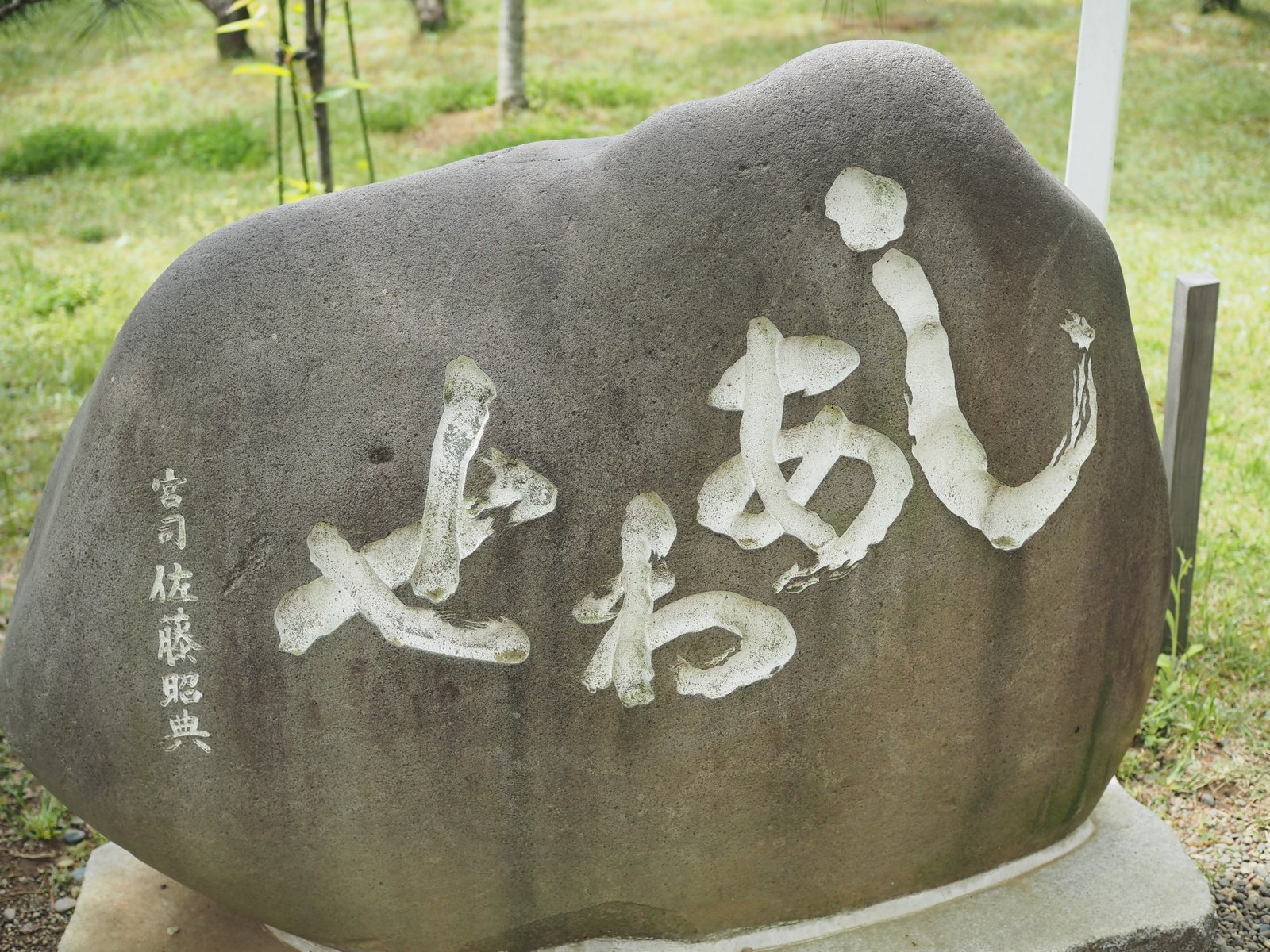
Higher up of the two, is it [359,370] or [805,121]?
[805,121]

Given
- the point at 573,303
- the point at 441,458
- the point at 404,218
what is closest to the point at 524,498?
the point at 441,458

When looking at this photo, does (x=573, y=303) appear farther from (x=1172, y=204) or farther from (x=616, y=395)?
(x=1172, y=204)

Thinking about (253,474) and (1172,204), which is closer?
(253,474)

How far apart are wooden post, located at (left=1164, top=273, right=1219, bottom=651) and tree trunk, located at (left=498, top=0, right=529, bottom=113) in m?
6.14

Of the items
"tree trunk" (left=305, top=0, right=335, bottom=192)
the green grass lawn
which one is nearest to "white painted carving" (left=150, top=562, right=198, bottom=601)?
the green grass lawn

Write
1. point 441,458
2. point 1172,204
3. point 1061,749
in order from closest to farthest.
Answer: point 441,458, point 1061,749, point 1172,204

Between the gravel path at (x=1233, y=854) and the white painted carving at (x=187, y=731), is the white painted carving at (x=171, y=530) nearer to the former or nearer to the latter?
the white painted carving at (x=187, y=731)

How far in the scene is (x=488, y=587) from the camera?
7.29 ft

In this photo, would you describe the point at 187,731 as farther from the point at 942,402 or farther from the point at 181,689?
the point at 942,402

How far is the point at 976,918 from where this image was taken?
257cm

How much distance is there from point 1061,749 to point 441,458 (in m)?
1.37

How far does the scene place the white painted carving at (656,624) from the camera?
224 centimetres

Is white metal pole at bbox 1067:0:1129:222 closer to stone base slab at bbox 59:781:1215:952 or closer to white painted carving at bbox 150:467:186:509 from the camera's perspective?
stone base slab at bbox 59:781:1215:952

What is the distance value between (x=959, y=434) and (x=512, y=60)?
23.8 ft
